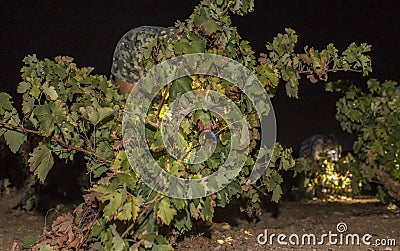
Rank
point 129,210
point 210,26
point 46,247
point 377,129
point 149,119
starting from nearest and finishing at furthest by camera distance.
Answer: point 129,210 → point 149,119 → point 210,26 → point 46,247 → point 377,129

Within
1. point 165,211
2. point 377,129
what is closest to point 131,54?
point 165,211

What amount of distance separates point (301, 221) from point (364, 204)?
151 cm

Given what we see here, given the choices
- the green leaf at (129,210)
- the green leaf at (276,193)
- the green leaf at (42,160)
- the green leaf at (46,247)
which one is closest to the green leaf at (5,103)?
the green leaf at (42,160)

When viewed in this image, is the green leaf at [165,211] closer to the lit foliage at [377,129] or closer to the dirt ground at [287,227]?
the dirt ground at [287,227]

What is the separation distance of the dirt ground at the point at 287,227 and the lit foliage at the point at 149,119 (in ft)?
1.54

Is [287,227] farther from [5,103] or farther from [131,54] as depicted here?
[5,103]

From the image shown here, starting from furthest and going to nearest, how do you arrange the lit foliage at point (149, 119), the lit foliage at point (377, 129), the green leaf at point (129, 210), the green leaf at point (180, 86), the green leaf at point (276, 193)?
the lit foliage at point (377, 129) < the green leaf at point (276, 193) < the green leaf at point (180, 86) < the lit foliage at point (149, 119) < the green leaf at point (129, 210)

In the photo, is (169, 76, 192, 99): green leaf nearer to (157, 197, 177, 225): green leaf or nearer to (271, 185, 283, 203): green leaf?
(157, 197, 177, 225): green leaf

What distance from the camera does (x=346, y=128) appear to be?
5234 mm

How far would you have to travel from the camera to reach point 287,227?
12.9ft

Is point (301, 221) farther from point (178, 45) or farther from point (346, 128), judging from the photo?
point (178, 45)

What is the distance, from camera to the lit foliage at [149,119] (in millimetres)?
2140

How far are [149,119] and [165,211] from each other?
0.42 meters

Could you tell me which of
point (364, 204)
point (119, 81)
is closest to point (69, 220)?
point (119, 81)
